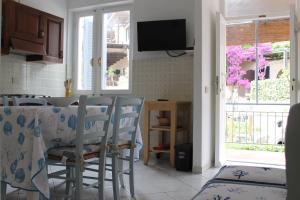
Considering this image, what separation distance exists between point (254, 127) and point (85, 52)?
3.88 metres

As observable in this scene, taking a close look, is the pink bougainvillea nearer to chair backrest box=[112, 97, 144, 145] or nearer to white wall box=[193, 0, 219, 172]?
white wall box=[193, 0, 219, 172]

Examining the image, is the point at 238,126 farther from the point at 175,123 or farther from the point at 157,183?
the point at 157,183

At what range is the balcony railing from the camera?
260 inches

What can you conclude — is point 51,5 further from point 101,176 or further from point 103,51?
point 101,176

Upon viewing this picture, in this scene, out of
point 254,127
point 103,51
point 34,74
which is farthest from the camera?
point 254,127

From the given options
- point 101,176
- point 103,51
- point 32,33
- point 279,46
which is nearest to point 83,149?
point 101,176

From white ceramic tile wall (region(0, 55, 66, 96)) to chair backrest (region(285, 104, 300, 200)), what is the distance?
4.10 m

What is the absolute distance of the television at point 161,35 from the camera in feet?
14.5

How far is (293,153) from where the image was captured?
896mm

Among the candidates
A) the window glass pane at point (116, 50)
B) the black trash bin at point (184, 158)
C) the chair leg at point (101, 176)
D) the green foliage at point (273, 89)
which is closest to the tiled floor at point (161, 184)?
the black trash bin at point (184, 158)

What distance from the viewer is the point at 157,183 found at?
3.32 meters

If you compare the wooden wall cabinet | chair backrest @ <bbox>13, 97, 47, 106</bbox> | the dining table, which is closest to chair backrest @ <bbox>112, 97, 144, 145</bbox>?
the dining table

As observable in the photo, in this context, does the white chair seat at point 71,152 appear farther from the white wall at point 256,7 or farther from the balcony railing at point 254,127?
the balcony railing at point 254,127

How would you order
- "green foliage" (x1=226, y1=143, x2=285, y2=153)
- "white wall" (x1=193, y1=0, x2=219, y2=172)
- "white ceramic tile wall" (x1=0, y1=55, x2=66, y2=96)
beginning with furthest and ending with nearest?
"green foliage" (x1=226, y1=143, x2=285, y2=153) < "white ceramic tile wall" (x1=0, y1=55, x2=66, y2=96) < "white wall" (x1=193, y1=0, x2=219, y2=172)
